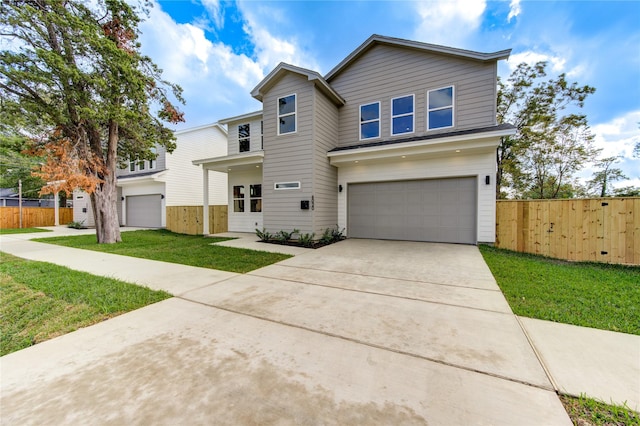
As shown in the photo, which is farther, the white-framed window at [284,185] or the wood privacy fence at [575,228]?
the white-framed window at [284,185]

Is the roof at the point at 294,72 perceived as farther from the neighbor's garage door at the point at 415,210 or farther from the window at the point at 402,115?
the neighbor's garage door at the point at 415,210

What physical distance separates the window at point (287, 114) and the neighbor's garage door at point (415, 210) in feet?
11.0

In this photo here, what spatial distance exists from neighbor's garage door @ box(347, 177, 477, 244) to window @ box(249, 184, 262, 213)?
432cm

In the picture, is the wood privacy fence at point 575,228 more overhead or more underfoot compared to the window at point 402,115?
more underfoot

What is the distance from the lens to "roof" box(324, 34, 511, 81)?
7.65m

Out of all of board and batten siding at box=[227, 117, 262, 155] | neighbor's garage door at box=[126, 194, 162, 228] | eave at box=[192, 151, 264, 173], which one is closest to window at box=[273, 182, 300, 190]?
eave at box=[192, 151, 264, 173]

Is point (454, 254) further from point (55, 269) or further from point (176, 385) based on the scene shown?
point (55, 269)

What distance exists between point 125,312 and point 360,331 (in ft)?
9.71

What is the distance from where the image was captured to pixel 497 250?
721 cm

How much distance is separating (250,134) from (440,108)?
808 cm

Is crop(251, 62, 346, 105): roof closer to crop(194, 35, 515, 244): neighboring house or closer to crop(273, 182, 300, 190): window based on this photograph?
crop(194, 35, 515, 244): neighboring house

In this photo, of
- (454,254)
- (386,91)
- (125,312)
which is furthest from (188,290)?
(386,91)

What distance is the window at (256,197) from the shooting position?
11.5 meters

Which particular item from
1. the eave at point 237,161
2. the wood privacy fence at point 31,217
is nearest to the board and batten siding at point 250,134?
the eave at point 237,161
